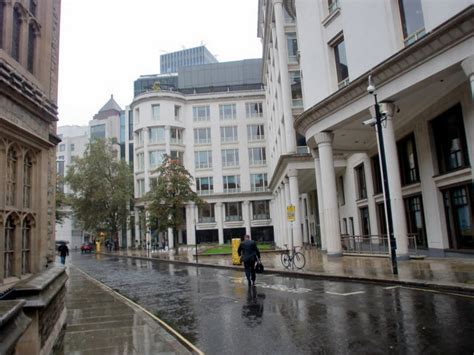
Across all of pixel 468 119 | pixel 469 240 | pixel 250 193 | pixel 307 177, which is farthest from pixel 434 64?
pixel 250 193

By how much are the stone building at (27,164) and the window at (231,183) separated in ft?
173

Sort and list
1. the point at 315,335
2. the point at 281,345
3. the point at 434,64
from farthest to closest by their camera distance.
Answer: the point at 434,64 → the point at 315,335 → the point at 281,345

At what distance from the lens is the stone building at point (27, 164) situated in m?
4.81

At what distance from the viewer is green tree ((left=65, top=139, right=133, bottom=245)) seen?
5844cm

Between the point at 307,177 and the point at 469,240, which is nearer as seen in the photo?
the point at 469,240

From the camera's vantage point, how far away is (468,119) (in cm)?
1719

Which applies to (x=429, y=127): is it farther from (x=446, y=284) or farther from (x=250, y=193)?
(x=250, y=193)

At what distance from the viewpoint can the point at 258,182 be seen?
59500 mm

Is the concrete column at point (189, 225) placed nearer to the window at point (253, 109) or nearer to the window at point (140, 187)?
the window at point (140, 187)

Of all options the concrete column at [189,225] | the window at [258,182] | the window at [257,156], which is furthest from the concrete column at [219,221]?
the window at [257,156]

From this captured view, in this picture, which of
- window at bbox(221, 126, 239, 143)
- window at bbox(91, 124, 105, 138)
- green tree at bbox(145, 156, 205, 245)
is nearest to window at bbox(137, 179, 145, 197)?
window at bbox(221, 126, 239, 143)

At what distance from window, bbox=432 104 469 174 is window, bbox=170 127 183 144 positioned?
141ft

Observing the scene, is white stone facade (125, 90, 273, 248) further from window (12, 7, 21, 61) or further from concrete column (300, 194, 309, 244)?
window (12, 7, 21, 61)

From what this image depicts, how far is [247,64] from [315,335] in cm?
6697
